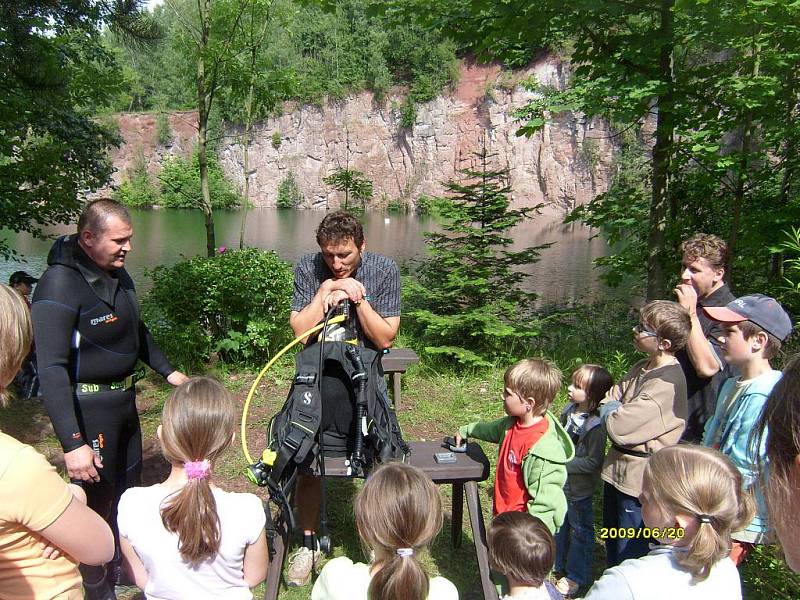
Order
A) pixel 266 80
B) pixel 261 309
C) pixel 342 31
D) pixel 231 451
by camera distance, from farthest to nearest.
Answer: pixel 342 31 < pixel 266 80 < pixel 261 309 < pixel 231 451

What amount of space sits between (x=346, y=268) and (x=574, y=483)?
1.69 meters

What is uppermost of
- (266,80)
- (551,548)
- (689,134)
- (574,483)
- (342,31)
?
(342,31)

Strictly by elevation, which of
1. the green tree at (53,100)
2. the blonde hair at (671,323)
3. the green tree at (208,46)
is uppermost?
the green tree at (208,46)

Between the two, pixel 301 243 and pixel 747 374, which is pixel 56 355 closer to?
pixel 747 374

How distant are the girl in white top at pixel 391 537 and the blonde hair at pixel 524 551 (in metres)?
0.29

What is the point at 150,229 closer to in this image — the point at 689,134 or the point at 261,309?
the point at 261,309

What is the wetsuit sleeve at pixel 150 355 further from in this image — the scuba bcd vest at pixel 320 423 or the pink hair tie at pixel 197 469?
the pink hair tie at pixel 197 469

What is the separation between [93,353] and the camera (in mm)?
2561

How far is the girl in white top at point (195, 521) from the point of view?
5.92 feet

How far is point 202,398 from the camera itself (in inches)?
74.3

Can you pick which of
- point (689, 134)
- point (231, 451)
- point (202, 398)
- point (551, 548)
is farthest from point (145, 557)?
point (689, 134)

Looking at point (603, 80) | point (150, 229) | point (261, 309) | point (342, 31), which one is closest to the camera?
point (603, 80)

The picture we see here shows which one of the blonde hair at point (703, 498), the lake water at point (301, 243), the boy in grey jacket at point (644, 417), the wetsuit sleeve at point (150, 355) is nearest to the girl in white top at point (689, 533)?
the blonde hair at point (703, 498)

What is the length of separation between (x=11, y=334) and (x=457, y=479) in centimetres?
208
